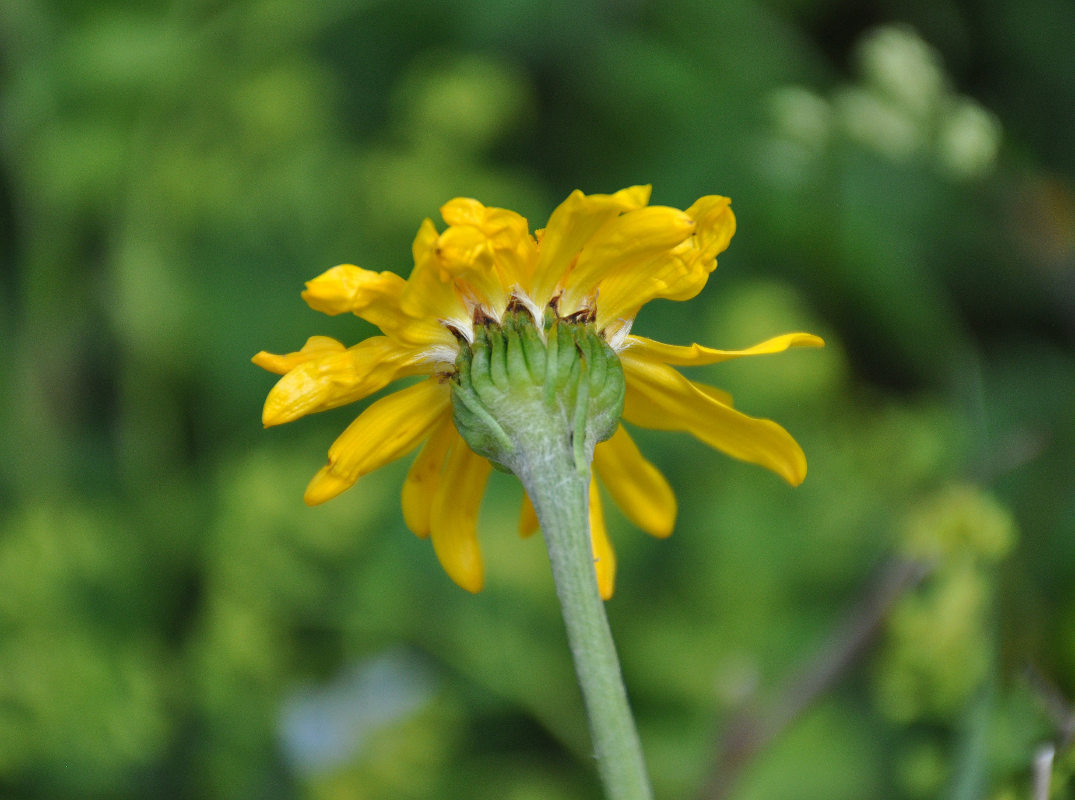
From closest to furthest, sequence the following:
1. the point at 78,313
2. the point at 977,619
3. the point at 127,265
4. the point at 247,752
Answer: the point at 977,619 < the point at 247,752 < the point at 127,265 < the point at 78,313

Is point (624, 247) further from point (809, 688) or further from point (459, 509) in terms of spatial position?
point (809, 688)

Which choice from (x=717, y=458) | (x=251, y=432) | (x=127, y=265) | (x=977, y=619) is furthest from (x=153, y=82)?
(x=977, y=619)

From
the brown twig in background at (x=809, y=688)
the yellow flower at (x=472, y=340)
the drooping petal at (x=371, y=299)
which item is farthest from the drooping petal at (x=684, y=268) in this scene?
the brown twig in background at (x=809, y=688)

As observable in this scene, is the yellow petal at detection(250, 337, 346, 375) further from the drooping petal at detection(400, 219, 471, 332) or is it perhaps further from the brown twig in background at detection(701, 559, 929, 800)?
the brown twig in background at detection(701, 559, 929, 800)

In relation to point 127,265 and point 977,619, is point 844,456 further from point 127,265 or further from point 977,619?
point 127,265

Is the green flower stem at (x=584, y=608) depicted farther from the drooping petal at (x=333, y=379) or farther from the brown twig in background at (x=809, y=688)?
the brown twig in background at (x=809, y=688)
